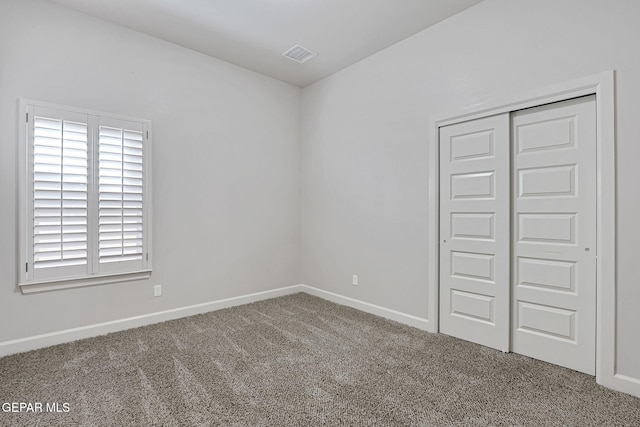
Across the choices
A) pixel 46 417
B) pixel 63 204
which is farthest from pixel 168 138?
pixel 46 417

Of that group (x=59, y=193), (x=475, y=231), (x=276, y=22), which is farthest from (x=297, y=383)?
(x=276, y=22)

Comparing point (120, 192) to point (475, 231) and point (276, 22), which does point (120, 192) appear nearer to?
point (276, 22)

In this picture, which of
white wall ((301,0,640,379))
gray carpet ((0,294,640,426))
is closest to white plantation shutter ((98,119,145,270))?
gray carpet ((0,294,640,426))

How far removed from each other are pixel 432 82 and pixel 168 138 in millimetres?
2788

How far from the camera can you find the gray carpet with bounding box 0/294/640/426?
1.86 metres

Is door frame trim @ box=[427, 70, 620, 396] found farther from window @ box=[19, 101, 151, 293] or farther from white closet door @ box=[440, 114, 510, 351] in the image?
A: window @ box=[19, 101, 151, 293]

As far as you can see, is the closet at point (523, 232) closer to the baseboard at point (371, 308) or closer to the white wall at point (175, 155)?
the baseboard at point (371, 308)

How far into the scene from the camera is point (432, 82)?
314cm

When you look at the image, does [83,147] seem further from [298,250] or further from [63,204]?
[298,250]

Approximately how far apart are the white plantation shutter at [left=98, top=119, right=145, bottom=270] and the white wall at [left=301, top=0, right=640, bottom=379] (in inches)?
84.7

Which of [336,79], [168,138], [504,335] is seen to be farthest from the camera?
[336,79]

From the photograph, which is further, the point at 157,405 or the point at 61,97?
the point at 61,97

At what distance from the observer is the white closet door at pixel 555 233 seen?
233cm

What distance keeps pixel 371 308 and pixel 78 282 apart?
9.63 ft
